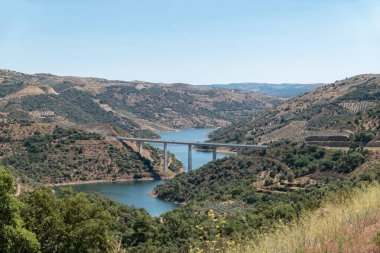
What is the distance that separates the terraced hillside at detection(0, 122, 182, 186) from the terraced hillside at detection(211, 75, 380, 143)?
87.9 feet

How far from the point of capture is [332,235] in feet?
22.4

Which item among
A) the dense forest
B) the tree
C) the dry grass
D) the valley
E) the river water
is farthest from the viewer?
the river water

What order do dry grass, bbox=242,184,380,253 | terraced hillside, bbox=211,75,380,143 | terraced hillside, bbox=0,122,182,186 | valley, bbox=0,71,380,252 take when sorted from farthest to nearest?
terraced hillside, bbox=211,75,380,143 → terraced hillside, bbox=0,122,182,186 → valley, bbox=0,71,380,252 → dry grass, bbox=242,184,380,253

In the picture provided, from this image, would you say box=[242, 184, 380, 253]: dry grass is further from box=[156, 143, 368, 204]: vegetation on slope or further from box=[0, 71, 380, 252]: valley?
box=[156, 143, 368, 204]: vegetation on slope

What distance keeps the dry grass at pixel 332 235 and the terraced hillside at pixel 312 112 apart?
88876 millimetres

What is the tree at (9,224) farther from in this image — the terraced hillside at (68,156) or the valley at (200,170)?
the terraced hillside at (68,156)

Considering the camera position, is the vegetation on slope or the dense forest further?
the vegetation on slope

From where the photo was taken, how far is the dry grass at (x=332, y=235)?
21.5ft

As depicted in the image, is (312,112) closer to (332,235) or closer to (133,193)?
(133,193)

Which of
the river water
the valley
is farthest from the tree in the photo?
the river water

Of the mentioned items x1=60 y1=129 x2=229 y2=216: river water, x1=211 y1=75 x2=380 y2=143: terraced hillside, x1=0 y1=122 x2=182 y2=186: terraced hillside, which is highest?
x1=211 y1=75 x2=380 y2=143: terraced hillside

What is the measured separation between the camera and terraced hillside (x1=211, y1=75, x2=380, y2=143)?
107 metres

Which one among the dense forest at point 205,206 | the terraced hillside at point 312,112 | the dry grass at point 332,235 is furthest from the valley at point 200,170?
the dry grass at point 332,235

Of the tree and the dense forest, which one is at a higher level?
the tree
